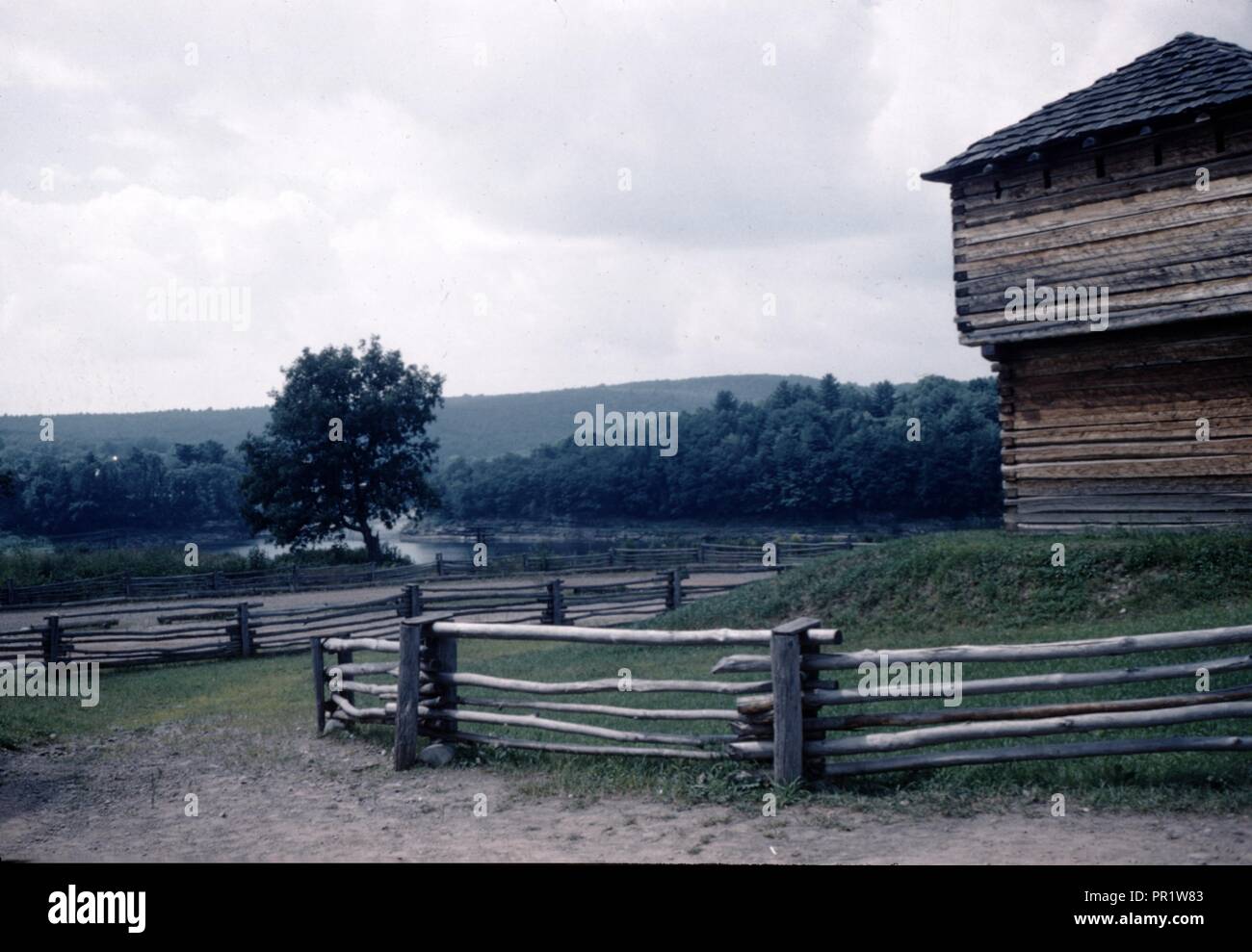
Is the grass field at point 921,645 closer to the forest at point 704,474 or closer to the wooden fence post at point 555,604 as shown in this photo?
the wooden fence post at point 555,604

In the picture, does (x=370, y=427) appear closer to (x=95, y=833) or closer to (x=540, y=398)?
(x=95, y=833)

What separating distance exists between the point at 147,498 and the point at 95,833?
64608 mm

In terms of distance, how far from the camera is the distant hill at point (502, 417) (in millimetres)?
132625

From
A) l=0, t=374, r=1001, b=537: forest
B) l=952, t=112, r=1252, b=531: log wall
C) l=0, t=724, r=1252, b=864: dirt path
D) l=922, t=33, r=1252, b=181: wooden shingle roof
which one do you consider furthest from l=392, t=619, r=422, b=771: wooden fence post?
l=0, t=374, r=1001, b=537: forest

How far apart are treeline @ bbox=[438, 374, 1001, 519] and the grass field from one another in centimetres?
4862

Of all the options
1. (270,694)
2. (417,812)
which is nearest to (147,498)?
(270,694)

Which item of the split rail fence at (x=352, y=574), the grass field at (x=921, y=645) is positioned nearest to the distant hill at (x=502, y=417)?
the split rail fence at (x=352, y=574)

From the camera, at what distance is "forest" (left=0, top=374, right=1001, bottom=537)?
61.1 meters

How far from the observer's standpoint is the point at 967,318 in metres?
16.5

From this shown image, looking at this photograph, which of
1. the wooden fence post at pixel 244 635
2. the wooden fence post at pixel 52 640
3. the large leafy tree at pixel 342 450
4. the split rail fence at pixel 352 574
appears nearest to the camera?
the wooden fence post at pixel 52 640

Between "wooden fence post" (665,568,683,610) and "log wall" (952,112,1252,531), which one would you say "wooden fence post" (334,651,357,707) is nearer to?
"log wall" (952,112,1252,531)

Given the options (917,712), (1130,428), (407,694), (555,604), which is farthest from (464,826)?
(555,604)

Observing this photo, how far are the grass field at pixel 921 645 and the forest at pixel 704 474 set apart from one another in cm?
3957

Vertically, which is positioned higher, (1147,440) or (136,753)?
(1147,440)
